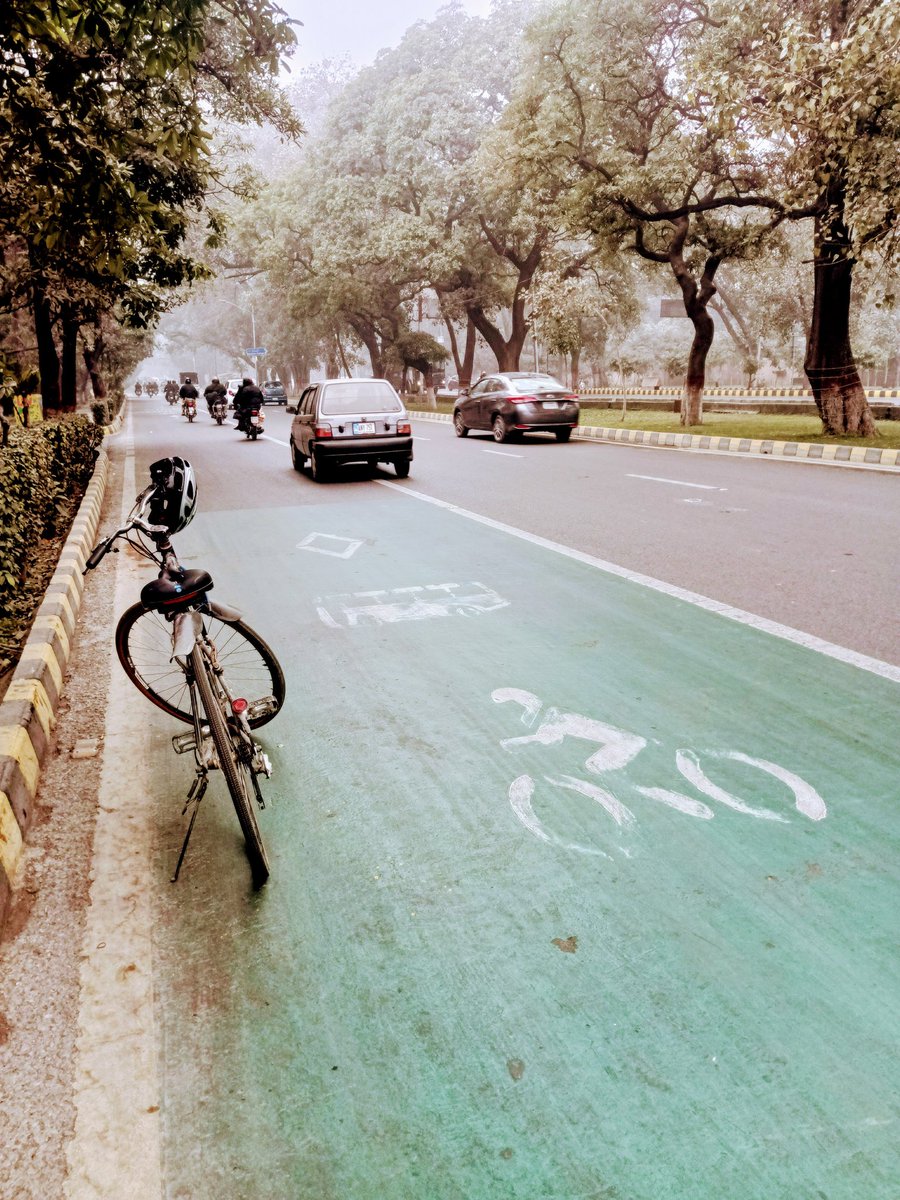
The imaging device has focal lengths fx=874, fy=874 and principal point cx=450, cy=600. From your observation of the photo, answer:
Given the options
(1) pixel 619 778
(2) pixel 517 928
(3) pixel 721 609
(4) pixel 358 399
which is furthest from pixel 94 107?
(4) pixel 358 399

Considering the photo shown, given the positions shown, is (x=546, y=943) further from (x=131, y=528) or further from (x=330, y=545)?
(x=330, y=545)

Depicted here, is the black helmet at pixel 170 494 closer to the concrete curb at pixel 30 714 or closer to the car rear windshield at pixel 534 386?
the concrete curb at pixel 30 714

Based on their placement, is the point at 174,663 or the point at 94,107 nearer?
the point at 174,663

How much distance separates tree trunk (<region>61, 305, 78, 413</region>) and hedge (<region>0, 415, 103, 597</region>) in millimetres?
6215

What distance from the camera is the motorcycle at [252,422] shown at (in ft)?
73.8

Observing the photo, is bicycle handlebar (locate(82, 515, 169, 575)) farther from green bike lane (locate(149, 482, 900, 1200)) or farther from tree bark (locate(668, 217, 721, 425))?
tree bark (locate(668, 217, 721, 425))

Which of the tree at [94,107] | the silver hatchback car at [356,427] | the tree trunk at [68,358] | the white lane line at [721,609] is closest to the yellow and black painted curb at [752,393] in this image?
the tree trunk at [68,358]

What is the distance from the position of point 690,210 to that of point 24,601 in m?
16.9

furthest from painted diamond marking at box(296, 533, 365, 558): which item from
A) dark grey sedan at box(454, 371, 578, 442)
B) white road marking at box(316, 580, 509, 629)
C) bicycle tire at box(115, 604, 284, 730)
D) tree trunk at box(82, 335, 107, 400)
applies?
tree trunk at box(82, 335, 107, 400)

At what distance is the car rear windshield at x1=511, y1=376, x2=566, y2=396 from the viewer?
18.9m

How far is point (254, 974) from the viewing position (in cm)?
251

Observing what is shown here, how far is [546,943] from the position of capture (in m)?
2.57

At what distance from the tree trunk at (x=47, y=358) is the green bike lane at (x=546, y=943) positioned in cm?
1432

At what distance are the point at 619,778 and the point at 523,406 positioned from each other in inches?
631
